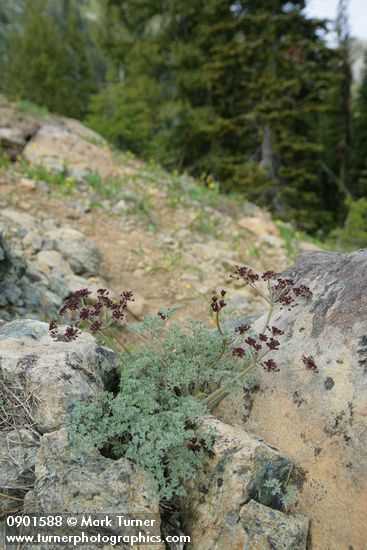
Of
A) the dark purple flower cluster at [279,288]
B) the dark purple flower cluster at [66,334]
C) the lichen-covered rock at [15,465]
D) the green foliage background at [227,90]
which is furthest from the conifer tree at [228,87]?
the lichen-covered rock at [15,465]

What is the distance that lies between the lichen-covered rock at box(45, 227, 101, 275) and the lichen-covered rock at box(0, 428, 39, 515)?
4889 millimetres

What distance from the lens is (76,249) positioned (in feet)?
25.2

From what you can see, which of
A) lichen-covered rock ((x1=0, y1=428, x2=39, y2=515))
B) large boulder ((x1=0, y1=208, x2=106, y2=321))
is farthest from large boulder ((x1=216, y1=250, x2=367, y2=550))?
large boulder ((x1=0, y1=208, x2=106, y2=321))

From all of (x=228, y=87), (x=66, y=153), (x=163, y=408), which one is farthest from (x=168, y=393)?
(x=228, y=87)

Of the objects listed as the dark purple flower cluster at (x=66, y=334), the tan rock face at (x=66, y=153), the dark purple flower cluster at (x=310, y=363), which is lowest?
the dark purple flower cluster at (x=66, y=334)

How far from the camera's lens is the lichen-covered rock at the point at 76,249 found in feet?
24.6

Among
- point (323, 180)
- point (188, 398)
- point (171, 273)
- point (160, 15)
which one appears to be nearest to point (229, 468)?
point (188, 398)

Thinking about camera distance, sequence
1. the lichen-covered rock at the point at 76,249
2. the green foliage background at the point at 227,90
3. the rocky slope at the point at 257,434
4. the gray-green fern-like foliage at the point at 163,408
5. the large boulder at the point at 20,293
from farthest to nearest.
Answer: the green foliage background at the point at 227,90 < the lichen-covered rock at the point at 76,249 < the large boulder at the point at 20,293 < the gray-green fern-like foliage at the point at 163,408 < the rocky slope at the point at 257,434

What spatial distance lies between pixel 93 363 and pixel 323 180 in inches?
881

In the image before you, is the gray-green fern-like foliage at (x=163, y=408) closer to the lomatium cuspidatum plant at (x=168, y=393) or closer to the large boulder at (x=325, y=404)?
the lomatium cuspidatum plant at (x=168, y=393)

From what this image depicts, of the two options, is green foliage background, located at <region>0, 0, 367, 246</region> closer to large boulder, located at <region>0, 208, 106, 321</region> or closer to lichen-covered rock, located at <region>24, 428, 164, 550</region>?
large boulder, located at <region>0, 208, 106, 321</region>

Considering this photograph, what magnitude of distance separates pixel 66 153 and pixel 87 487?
32.6 ft

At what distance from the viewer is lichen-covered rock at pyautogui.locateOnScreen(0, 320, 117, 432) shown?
109 inches

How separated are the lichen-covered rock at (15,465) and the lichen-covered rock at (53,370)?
0.35 ft
